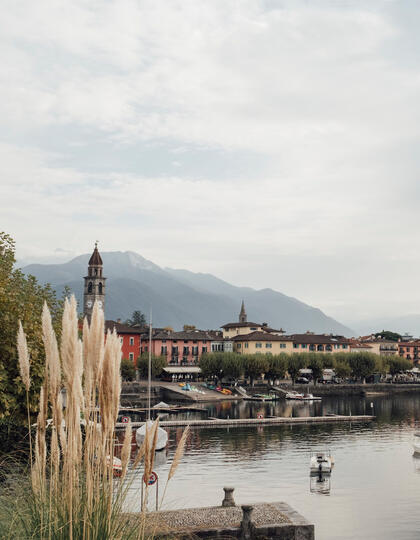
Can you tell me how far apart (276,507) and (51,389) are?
16.9 metres

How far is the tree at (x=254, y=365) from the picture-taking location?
105 meters

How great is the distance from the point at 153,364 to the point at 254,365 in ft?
56.0

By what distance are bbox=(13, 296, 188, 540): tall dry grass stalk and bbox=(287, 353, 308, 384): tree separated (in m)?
102

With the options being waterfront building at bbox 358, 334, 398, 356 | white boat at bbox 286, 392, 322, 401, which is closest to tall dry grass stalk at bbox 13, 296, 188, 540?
white boat at bbox 286, 392, 322, 401

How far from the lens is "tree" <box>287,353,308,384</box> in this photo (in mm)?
107812

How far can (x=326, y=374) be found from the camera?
12900 cm

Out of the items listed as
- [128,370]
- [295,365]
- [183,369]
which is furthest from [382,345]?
[128,370]

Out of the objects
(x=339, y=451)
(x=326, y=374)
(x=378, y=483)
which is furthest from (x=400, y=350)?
(x=378, y=483)

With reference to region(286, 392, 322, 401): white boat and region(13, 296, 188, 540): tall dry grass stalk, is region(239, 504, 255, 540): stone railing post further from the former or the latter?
region(286, 392, 322, 401): white boat

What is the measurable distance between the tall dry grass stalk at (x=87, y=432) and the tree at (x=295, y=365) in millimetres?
102287

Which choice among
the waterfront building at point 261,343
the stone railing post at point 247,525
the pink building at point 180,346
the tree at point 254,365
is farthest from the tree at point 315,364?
the stone railing post at point 247,525

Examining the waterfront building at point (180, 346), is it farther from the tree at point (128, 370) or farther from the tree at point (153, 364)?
the tree at point (128, 370)

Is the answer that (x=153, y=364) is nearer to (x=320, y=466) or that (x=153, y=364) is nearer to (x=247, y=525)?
(x=320, y=466)

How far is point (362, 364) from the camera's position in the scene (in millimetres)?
115125
